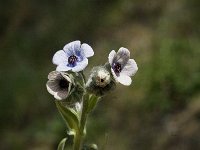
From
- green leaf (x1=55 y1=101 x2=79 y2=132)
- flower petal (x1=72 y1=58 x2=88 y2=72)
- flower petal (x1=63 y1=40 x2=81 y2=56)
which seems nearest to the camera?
flower petal (x1=72 y1=58 x2=88 y2=72)

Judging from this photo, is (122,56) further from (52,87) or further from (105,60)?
(105,60)

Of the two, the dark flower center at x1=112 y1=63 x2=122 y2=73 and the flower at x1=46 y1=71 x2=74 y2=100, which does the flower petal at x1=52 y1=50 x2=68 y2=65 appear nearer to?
the flower at x1=46 y1=71 x2=74 y2=100

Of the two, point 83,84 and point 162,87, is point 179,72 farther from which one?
point 83,84

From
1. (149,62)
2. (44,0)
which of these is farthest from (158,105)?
(44,0)

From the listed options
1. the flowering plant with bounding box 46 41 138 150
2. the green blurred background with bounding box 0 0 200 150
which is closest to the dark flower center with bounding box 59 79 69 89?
the flowering plant with bounding box 46 41 138 150

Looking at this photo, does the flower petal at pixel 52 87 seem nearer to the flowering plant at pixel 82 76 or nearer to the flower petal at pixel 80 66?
the flowering plant at pixel 82 76

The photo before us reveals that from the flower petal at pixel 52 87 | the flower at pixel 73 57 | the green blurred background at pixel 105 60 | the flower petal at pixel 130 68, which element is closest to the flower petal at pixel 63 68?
the flower at pixel 73 57

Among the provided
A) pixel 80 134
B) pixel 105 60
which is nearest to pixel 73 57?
pixel 80 134

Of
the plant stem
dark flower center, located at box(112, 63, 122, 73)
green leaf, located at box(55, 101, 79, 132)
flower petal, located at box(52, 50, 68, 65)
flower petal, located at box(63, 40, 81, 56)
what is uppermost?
flower petal, located at box(63, 40, 81, 56)
